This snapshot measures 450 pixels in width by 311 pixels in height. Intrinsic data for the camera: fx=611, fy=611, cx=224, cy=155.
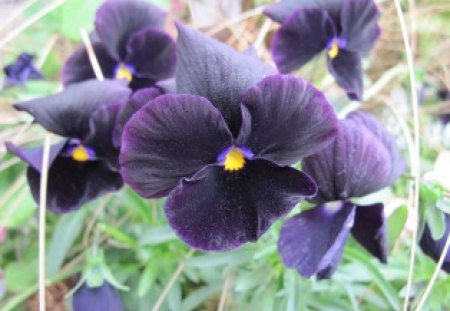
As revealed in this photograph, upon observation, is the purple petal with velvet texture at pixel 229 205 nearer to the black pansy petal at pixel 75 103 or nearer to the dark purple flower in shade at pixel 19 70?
the black pansy petal at pixel 75 103

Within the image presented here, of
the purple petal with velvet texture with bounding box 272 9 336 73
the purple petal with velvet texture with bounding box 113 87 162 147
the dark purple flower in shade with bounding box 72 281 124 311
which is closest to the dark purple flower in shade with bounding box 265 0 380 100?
the purple petal with velvet texture with bounding box 272 9 336 73

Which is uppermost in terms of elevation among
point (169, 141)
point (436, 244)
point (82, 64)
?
point (169, 141)

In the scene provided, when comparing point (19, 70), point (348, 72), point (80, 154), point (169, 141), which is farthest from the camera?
point (19, 70)

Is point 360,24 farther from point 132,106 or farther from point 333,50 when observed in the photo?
point 132,106

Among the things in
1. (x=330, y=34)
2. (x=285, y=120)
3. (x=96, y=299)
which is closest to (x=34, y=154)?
(x=96, y=299)

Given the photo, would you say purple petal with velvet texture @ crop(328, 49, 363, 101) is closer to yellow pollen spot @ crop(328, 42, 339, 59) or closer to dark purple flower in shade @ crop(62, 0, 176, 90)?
yellow pollen spot @ crop(328, 42, 339, 59)

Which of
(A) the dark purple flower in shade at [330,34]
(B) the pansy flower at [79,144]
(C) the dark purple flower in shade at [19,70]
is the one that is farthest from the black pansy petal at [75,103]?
(C) the dark purple flower in shade at [19,70]

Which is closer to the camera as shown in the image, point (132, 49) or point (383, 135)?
point (383, 135)
